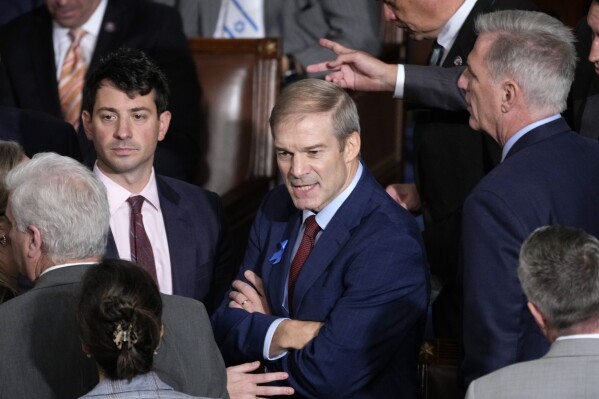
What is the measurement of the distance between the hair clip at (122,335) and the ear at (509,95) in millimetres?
1267

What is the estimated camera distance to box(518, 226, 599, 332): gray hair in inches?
97.4

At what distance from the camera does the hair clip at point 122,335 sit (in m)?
2.47

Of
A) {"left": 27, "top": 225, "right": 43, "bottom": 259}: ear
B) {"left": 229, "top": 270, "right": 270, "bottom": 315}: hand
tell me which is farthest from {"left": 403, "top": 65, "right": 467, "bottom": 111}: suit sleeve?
{"left": 27, "top": 225, "right": 43, "bottom": 259}: ear

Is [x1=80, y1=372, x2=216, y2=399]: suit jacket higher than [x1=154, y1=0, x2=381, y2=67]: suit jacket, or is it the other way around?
[x1=154, y1=0, x2=381, y2=67]: suit jacket

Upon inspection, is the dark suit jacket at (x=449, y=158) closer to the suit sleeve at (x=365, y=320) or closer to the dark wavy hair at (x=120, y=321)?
the suit sleeve at (x=365, y=320)

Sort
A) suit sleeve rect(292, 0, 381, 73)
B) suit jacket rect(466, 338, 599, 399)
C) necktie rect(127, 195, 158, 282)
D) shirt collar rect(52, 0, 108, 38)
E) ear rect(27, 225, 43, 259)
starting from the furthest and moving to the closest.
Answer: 1. suit sleeve rect(292, 0, 381, 73)
2. shirt collar rect(52, 0, 108, 38)
3. necktie rect(127, 195, 158, 282)
4. ear rect(27, 225, 43, 259)
5. suit jacket rect(466, 338, 599, 399)

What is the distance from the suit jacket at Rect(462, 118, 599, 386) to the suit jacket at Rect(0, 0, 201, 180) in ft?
7.95

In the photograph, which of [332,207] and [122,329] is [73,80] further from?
[122,329]

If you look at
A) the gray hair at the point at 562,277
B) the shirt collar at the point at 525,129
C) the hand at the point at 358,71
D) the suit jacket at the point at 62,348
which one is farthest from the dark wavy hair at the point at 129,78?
the gray hair at the point at 562,277

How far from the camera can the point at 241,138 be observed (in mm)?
5645

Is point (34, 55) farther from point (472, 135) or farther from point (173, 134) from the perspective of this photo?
point (472, 135)

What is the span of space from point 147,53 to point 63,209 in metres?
2.52

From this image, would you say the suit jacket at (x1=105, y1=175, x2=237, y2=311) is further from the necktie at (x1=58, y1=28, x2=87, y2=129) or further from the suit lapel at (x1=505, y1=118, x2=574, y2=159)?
the necktie at (x1=58, y1=28, x2=87, y2=129)

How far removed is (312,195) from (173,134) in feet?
6.77
